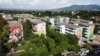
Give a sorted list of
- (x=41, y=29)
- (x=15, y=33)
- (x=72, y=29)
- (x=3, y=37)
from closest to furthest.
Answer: (x=3, y=37) → (x=15, y=33) → (x=41, y=29) → (x=72, y=29)

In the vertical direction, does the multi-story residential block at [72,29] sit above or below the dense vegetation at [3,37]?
below

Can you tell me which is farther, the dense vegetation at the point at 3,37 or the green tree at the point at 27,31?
the green tree at the point at 27,31

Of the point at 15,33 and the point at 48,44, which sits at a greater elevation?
the point at 15,33

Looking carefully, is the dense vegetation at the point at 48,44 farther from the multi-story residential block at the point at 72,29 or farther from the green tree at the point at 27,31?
the multi-story residential block at the point at 72,29

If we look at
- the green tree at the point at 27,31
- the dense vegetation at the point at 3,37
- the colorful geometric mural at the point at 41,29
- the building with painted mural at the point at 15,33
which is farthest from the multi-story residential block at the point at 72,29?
the dense vegetation at the point at 3,37

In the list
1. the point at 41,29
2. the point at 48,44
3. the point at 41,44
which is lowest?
the point at 48,44

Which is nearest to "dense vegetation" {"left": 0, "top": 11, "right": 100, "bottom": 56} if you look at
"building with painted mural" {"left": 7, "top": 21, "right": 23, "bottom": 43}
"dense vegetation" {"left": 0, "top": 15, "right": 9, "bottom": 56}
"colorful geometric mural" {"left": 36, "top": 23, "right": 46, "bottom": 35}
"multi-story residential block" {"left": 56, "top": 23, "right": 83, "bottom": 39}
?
"dense vegetation" {"left": 0, "top": 15, "right": 9, "bottom": 56}

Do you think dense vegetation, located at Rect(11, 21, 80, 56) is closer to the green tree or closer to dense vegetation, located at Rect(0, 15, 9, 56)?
the green tree

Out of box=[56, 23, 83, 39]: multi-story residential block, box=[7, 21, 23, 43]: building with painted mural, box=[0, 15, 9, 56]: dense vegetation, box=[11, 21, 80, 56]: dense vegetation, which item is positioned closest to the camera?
box=[11, 21, 80, 56]: dense vegetation

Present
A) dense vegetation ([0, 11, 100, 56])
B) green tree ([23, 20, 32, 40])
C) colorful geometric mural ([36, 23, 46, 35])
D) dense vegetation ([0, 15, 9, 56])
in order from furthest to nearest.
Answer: colorful geometric mural ([36, 23, 46, 35]) < green tree ([23, 20, 32, 40]) < dense vegetation ([0, 15, 9, 56]) < dense vegetation ([0, 11, 100, 56])

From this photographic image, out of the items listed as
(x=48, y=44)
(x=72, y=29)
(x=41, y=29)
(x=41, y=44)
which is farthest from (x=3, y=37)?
(x=72, y=29)

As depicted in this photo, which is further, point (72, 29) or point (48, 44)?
point (72, 29)

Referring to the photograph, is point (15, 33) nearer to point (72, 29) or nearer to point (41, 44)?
point (41, 44)
